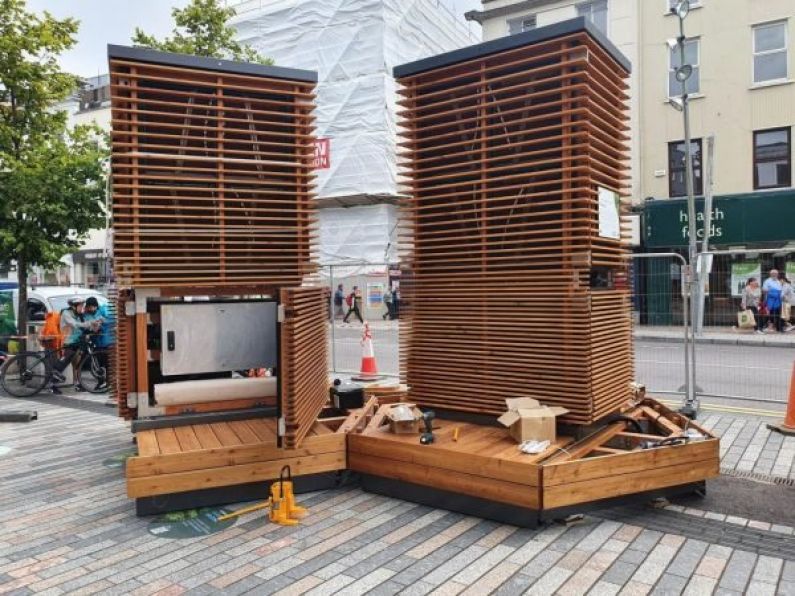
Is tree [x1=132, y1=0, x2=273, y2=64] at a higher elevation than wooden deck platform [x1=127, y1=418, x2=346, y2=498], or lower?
higher

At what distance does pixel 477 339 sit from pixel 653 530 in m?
1.96

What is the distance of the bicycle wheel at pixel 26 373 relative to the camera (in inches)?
404

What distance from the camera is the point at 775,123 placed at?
19.7m

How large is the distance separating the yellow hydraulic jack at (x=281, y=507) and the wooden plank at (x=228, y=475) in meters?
0.20

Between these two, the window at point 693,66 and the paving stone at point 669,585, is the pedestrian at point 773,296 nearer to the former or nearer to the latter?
the paving stone at point 669,585

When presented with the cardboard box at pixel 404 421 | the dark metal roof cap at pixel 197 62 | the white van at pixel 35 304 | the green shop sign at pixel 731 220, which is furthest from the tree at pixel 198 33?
the green shop sign at pixel 731 220

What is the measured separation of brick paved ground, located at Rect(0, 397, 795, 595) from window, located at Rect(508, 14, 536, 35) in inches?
870

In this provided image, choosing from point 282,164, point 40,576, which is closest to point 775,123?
point 282,164

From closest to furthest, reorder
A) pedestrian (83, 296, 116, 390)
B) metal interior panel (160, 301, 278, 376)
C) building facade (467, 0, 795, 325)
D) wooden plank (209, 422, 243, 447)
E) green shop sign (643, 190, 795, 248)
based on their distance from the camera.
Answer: wooden plank (209, 422, 243, 447) < metal interior panel (160, 301, 278, 376) < pedestrian (83, 296, 116, 390) < green shop sign (643, 190, 795, 248) < building facade (467, 0, 795, 325)

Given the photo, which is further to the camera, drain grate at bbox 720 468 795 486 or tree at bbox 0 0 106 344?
tree at bbox 0 0 106 344

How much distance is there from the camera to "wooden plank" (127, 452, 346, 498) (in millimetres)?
4609

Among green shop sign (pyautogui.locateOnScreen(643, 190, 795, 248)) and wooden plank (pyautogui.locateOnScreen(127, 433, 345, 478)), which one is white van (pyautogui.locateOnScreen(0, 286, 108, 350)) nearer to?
wooden plank (pyautogui.locateOnScreen(127, 433, 345, 478))

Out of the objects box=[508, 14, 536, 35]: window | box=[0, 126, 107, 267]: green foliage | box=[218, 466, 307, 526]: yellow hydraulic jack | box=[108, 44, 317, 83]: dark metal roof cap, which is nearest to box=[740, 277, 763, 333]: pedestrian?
box=[108, 44, 317, 83]: dark metal roof cap

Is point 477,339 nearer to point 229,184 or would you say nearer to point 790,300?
point 229,184
